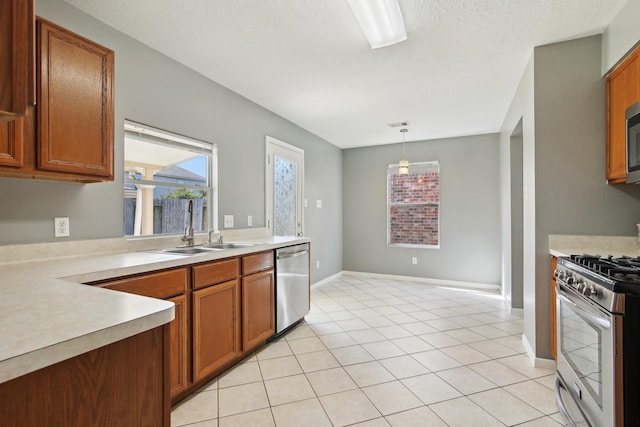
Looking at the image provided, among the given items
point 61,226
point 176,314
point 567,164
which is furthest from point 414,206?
point 61,226

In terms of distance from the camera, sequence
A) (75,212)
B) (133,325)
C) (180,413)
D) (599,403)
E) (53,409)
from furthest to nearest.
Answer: (75,212) → (180,413) → (599,403) → (133,325) → (53,409)

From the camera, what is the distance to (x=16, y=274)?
1.43 metres

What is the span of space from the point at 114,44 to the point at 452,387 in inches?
135

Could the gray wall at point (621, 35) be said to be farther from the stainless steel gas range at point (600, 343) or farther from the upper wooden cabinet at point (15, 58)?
the upper wooden cabinet at point (15, 58)

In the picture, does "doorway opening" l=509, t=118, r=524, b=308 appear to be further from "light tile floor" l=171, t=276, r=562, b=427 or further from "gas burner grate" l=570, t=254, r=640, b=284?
"gas burner grate" l=570, t=254, r=640, b=284

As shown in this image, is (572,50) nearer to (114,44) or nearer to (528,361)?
(528,361)

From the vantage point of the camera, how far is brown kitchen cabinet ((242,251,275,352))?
2.52 metres

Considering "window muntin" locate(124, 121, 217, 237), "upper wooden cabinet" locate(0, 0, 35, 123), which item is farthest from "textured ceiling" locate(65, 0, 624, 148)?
"upper wooden cabinet" locate(0, 0, 35, 123)

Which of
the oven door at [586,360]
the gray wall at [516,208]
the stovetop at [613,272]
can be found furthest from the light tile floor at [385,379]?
the stovetop at [613,272]

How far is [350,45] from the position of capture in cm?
242

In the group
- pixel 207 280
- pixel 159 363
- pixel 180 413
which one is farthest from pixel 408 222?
pixel 159 363

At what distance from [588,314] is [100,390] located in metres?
2.02

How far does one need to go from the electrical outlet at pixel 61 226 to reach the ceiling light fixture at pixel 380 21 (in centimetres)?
222

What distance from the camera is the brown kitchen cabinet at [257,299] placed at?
2520 millimetres
